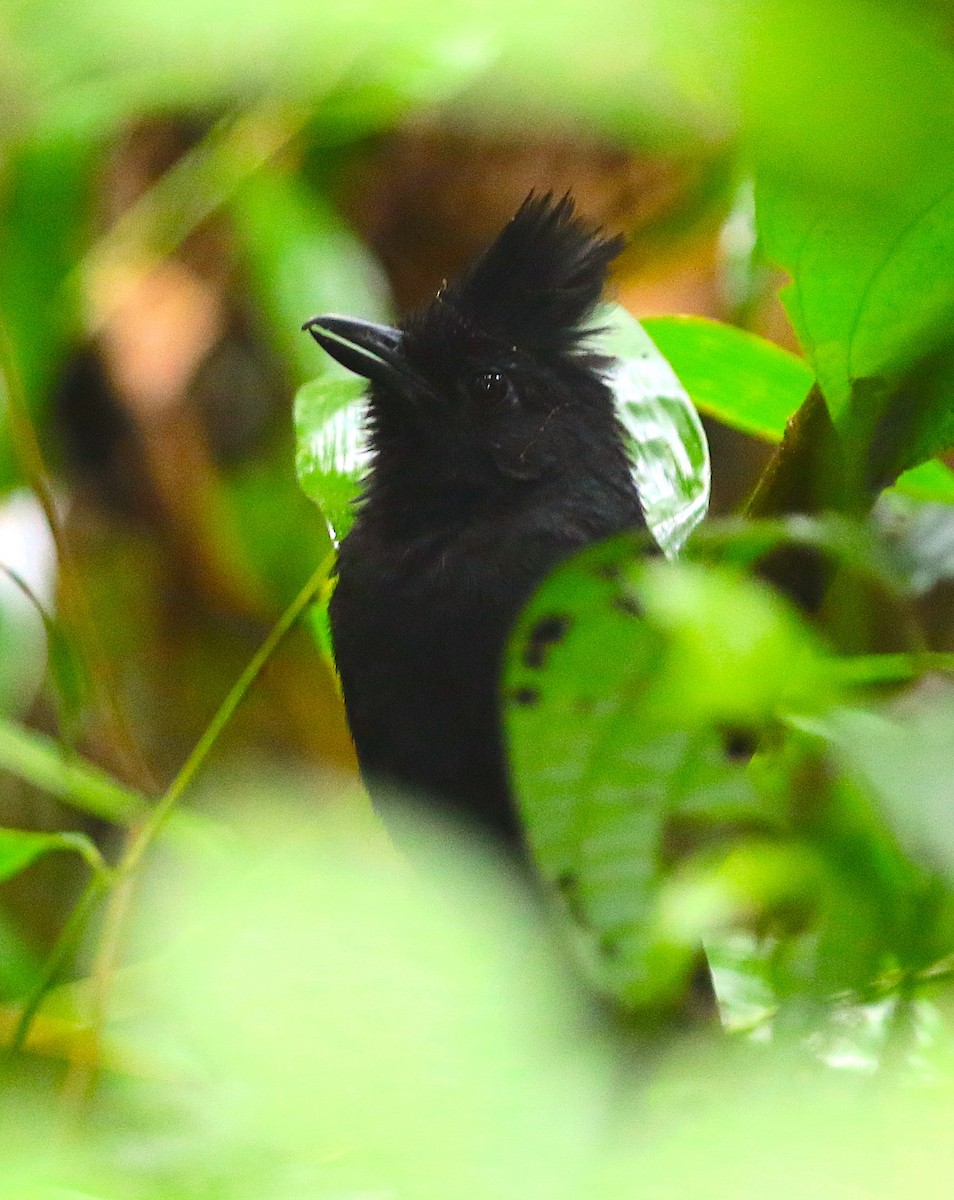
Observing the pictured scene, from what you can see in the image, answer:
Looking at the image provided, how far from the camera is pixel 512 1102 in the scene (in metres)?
0.46

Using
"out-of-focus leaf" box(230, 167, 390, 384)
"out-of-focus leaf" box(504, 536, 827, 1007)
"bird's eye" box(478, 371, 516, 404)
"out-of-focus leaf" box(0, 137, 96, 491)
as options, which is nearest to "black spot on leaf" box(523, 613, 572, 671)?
"out-of-focus leaf" box(504, 536, 827, 1007)

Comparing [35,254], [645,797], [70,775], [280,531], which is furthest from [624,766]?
[280,531]

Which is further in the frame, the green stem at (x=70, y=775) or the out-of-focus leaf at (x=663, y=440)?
the green stem at (x=70, y=775)

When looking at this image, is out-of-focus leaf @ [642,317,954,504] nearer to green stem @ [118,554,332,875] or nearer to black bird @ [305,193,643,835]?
black bird @ [305,193,643,835]

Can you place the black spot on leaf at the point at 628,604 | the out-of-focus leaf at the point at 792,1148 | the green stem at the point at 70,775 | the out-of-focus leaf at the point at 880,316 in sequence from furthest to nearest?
the green stem at the point at 70,775 → the black spot on leaf at the point at 628,604 → the out-of-focus leaf at the point at 880,316 → the out-of-focus leaf at the point at 792,1148

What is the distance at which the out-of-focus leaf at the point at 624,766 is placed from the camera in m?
0.67

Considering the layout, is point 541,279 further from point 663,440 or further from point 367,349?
point 663,440

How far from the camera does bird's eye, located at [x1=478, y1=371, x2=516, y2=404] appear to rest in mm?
1550

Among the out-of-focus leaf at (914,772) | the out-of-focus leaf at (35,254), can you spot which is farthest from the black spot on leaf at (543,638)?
the out-of-focus leaf at (35,254)

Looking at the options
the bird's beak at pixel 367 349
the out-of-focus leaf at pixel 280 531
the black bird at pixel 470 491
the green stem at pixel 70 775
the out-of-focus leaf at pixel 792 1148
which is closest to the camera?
the out-of-focus leaf at pixel 792 1148

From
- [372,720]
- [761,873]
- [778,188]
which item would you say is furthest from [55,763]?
[778,188]

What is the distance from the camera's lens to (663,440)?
1143 mm

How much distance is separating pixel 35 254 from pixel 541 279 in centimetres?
118

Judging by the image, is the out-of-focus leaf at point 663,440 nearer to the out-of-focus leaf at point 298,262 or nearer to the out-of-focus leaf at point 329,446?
the out-of-focus leaf at point 329,446
